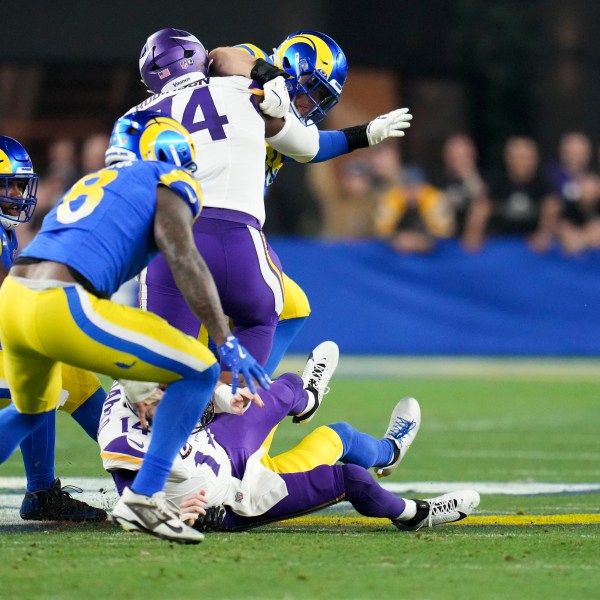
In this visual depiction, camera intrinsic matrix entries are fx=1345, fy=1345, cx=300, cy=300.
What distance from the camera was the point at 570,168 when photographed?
13508 mm

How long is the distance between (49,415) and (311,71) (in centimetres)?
204

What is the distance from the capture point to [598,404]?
33.5 ft

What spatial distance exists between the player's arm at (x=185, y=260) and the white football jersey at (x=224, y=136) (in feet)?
4.02

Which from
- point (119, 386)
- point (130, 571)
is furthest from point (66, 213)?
point (130, 571)

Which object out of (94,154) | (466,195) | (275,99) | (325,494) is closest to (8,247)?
(275,99)

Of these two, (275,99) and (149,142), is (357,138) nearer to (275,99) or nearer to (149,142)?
(275,99)

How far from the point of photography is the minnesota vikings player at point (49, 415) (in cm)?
541

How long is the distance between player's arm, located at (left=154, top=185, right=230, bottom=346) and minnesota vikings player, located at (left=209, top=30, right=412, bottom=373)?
5.35 ft

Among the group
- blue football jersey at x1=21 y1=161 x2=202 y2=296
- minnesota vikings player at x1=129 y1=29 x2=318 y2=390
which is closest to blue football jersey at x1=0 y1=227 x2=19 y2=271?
minnesota vikings player at x1=129 y1=29 x2=318 y2=390

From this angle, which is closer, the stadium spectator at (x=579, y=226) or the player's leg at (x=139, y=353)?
the player's leg at (x=139, y=353)

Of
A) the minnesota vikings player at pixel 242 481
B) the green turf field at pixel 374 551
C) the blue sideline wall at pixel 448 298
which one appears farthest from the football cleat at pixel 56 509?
the blue sideline wall at pixel 448 298

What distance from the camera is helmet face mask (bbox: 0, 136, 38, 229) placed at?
5.68m

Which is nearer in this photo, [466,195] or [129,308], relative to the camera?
[129,308]

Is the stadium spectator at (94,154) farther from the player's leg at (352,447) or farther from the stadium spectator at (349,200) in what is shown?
the player's leg at (352,447)
